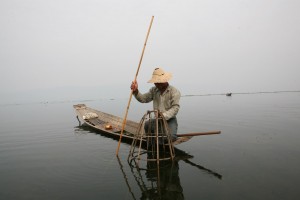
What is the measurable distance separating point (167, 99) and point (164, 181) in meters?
2.40

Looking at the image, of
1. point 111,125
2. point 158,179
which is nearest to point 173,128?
point 158,179

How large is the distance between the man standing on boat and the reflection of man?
36.8 inches

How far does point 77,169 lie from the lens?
24.3 feet

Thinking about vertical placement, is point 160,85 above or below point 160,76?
below

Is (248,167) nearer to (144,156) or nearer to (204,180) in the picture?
(204,180)

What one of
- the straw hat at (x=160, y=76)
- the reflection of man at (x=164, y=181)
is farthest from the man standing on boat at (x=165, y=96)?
the reflection of man at (x=164, y=181)

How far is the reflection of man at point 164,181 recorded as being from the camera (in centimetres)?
504

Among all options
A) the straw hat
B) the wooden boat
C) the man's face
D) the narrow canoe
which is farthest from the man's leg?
the straw hat

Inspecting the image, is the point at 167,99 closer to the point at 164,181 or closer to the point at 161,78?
the point at 161,78

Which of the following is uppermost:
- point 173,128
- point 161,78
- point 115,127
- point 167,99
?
point 161,78

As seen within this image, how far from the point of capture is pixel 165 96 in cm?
713

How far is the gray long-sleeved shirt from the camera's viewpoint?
271 inches

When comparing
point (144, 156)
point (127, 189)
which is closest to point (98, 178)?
point (127, 189)

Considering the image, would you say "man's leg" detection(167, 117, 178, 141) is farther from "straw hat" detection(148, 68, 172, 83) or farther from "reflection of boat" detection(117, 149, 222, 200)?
"straw hat" detection(148, 68, 172, 83)
